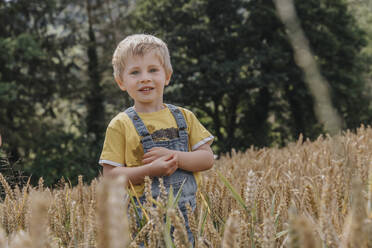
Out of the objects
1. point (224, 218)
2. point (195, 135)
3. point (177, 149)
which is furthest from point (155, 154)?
point (224, 218)

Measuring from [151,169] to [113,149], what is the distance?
9.8 inches

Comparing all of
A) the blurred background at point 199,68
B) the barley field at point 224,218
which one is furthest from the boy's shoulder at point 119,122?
the blurred background at point 199,68

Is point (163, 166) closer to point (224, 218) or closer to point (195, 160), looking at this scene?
point (195, 160)

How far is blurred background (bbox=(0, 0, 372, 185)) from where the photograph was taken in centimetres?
1486

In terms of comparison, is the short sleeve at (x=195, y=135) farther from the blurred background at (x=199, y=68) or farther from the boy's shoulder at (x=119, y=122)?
the blurred background at (x=199, y=68)

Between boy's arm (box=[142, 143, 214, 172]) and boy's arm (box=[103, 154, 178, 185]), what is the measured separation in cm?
3

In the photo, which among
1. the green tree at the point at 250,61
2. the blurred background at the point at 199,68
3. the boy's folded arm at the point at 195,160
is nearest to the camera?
the boy's folded arm at the point at 195,160

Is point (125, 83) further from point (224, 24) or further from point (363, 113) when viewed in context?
point (363, 113)

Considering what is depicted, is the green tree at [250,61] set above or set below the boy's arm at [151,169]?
above

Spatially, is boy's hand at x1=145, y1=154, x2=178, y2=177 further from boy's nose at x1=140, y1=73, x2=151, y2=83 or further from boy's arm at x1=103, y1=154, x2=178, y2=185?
boy's nose at x1=140, y1=73, x2=151, y2=83

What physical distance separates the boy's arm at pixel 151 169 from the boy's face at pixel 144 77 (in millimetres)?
374

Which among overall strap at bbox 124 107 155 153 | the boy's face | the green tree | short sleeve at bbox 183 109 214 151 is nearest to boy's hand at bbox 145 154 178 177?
overall strap at bbox 124 107 155 153

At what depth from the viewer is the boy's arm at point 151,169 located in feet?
5.37

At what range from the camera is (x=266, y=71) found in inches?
665
